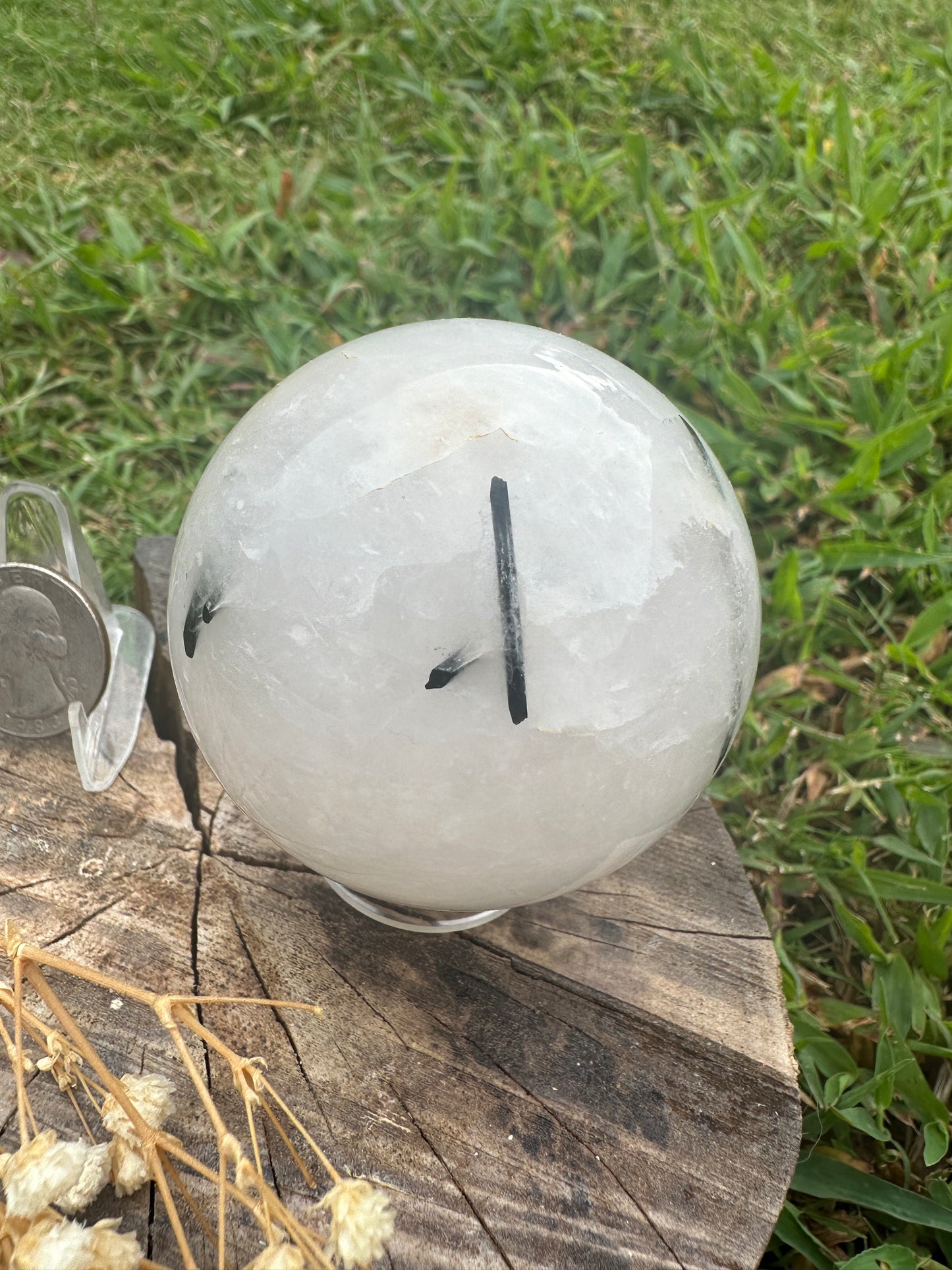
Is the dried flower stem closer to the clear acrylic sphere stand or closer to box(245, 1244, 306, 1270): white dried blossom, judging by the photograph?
box(245, 1244, 306, 1270): white dried blossom

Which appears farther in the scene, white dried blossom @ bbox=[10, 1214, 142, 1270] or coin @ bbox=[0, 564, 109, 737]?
coin @ bbox=[0, 564, 109, 737]

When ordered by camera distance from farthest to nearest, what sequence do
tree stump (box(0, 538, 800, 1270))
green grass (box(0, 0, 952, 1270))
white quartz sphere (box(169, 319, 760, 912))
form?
green grass (box(0, 0, 952, 1270))
tree stump (box(0, 538, 800, 1270))
white quartz sphere (box(169, 319, 760, 912))

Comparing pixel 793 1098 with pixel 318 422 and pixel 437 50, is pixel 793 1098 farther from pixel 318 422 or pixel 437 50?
pixel 437 50

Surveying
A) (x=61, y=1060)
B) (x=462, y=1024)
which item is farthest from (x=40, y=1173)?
(x=462, y=1024)

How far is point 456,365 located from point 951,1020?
982 mm

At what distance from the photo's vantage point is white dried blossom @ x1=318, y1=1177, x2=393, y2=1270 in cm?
61

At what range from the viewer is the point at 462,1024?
3.10 ft

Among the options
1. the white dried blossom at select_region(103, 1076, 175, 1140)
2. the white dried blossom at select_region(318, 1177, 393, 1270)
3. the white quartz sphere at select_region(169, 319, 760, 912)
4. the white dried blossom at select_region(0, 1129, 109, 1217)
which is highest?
the white quartz sphere at select_region(169, 319, 760, 912)

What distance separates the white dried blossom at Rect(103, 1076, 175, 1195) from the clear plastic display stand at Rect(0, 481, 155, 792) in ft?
1.19

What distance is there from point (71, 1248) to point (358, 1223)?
7.6 inches

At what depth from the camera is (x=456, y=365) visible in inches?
30.7

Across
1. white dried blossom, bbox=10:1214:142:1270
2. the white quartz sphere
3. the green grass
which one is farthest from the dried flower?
the green grass

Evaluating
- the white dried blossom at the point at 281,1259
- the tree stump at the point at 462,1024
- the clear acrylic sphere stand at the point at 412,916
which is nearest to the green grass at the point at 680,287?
the tree stump at the point at 462,1024

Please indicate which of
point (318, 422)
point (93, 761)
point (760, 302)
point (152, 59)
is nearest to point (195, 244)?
point (152, 59)
